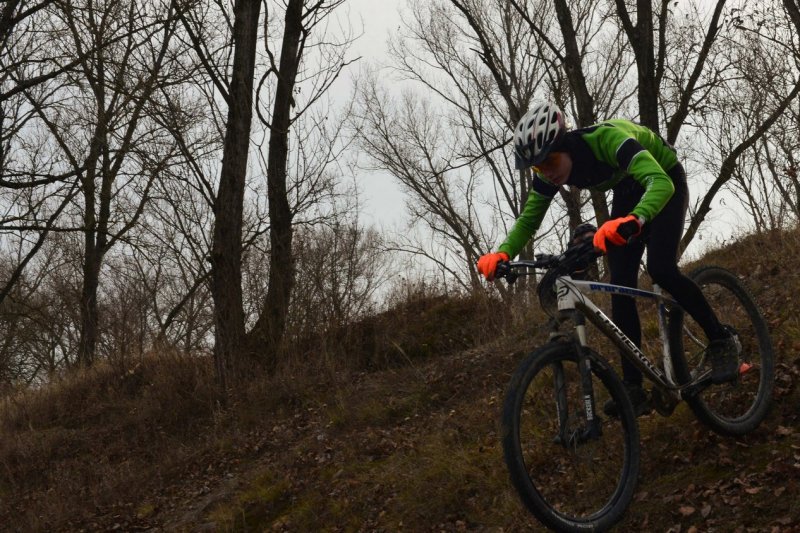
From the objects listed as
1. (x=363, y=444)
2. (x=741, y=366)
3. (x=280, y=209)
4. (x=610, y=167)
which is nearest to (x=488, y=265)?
(x=610, y=167)

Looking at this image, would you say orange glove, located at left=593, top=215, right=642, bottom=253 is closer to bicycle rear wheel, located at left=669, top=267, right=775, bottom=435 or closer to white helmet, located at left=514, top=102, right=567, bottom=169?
white helmet, located at left=514, top=102, right=567, bottom=169

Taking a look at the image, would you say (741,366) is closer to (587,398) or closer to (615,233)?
(587,398)

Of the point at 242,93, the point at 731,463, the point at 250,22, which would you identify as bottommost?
the point at 731,463

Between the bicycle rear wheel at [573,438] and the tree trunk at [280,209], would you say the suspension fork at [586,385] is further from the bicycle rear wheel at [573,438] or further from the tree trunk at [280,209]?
the tree trunk at [280,209]

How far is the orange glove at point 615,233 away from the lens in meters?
3.38

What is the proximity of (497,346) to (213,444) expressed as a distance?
3413 mm

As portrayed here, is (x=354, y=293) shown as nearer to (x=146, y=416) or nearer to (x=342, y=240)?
(x=342, y=240)

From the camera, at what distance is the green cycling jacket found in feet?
12.1

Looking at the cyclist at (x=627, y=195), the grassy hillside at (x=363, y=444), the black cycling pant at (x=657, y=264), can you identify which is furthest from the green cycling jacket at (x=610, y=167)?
the grassy hillside at (x=363, y=444)

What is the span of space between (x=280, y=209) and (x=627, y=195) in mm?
7443

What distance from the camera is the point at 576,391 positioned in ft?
11.9

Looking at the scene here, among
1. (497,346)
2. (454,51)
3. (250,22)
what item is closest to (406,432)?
(497,346)

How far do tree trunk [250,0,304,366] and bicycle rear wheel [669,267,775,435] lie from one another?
20.4ft

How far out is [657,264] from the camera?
4105 mm
